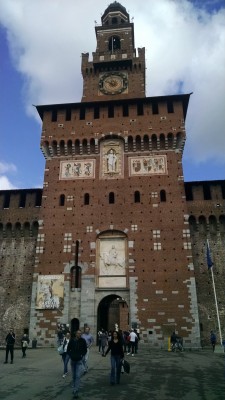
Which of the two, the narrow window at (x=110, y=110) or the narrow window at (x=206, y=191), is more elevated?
the narrow window at (x=110, y=110)

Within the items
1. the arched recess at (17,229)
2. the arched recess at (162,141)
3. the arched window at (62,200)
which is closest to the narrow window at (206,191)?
the arched recess at (162,141)

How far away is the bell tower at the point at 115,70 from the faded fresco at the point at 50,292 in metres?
17.6

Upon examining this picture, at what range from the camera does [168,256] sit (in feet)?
82.9

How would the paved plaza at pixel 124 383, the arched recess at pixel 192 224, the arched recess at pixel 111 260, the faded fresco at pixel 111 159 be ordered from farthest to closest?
the faded fresco at pixel 111 159
the arched recess at pixel 192 224
the arched recess at pixel 111 260
the paved plaza at pixel 124 383

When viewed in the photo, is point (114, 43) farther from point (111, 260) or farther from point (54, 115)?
point (111, 260)

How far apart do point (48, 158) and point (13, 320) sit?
13.5 meters

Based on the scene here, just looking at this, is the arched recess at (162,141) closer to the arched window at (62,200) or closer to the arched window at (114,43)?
the arched window at (62,200)

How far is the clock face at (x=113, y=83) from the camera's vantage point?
33.6 meters

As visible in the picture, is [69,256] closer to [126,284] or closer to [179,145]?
[126,284]

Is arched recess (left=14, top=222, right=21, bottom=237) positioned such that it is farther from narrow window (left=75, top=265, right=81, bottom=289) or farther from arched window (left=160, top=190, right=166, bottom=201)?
arched window (left=160, top=190, right=166, bottom=201)

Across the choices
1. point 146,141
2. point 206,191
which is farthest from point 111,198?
point 206,191

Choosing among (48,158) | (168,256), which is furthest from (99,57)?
(168,256)

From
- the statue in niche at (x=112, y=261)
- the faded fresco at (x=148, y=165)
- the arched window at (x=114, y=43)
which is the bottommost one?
the statue in niche at (x=112, y=261)

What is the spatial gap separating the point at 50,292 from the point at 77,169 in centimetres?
1017
